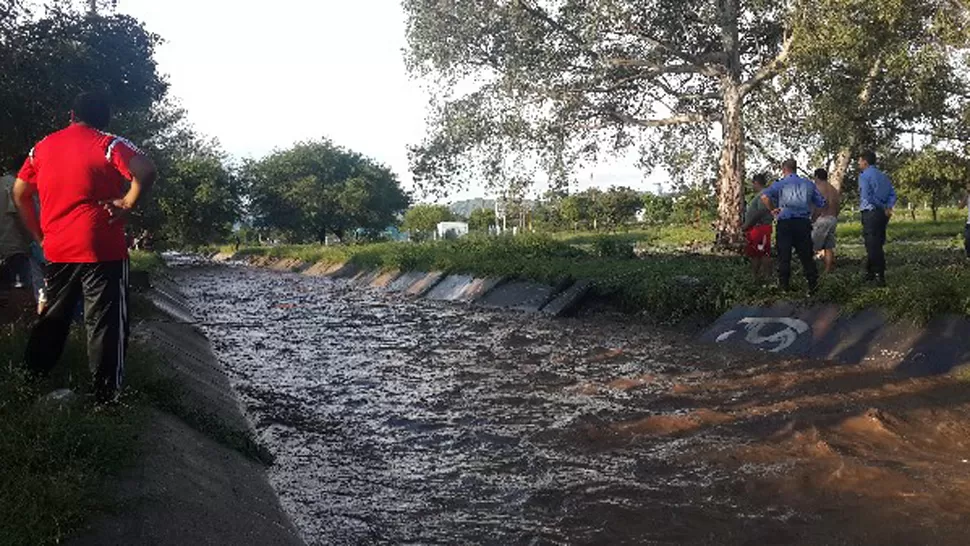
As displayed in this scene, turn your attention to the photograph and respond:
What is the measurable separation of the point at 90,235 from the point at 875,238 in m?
10.0

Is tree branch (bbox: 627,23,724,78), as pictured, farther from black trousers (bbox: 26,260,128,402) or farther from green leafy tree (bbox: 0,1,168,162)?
black trousers (bbox: 26,260,128,402)

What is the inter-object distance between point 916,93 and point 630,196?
47.3 metres

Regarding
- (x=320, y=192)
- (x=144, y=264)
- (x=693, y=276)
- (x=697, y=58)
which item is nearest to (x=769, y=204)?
(x=693, y=276)

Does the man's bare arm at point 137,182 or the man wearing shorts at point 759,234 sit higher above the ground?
the man's bare arm at point 137,182

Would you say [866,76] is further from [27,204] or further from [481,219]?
[481,219]


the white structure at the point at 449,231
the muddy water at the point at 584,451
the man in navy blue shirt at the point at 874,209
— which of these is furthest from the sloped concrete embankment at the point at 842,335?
the white structure at the point at 449,231

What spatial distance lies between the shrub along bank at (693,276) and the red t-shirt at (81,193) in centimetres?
764

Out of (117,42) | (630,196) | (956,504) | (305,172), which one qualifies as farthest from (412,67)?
(305,172)

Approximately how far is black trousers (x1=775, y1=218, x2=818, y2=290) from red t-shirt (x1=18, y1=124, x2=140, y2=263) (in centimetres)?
865

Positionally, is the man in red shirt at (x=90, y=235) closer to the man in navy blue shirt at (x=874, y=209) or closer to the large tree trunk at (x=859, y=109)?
the man in navy blue shirt at (x=874, y=209)

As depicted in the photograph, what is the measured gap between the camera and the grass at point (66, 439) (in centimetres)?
289

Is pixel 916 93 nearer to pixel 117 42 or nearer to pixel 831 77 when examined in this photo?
pixel 831 77

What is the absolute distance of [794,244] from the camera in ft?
34.6

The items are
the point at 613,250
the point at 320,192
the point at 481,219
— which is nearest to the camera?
the point at 613,250
